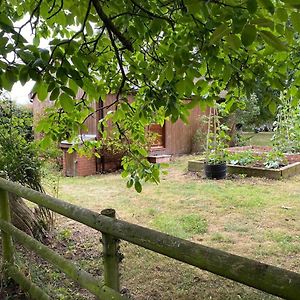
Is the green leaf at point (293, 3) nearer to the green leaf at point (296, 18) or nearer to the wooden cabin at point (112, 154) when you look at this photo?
the green leaf at point (296, 18)

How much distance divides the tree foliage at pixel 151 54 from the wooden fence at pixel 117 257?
1.83 ft

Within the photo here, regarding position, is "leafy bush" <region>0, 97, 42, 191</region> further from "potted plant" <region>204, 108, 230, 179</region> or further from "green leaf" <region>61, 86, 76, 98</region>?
"potted plant" <region>204, 108, 230, 179</region>

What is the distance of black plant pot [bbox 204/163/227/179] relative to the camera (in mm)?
7895

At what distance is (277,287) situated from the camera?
3.19ft

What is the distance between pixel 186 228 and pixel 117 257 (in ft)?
10.0

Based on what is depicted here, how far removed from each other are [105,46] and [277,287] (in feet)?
6.44

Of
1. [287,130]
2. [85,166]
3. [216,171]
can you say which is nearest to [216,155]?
[216,171]

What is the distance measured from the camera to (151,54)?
8.11 ft

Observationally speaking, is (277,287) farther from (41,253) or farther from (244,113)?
(244,113)

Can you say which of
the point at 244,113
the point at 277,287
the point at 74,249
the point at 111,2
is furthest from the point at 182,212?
the point at 244,113

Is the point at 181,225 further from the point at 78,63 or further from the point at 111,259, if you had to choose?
the point at 78,63

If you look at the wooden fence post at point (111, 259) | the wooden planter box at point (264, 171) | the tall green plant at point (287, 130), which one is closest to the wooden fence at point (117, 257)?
the wooden fence post at point (111, 259)

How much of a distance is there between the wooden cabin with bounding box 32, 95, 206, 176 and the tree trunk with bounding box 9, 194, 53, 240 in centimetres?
312

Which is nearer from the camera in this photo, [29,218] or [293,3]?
[293,3]
